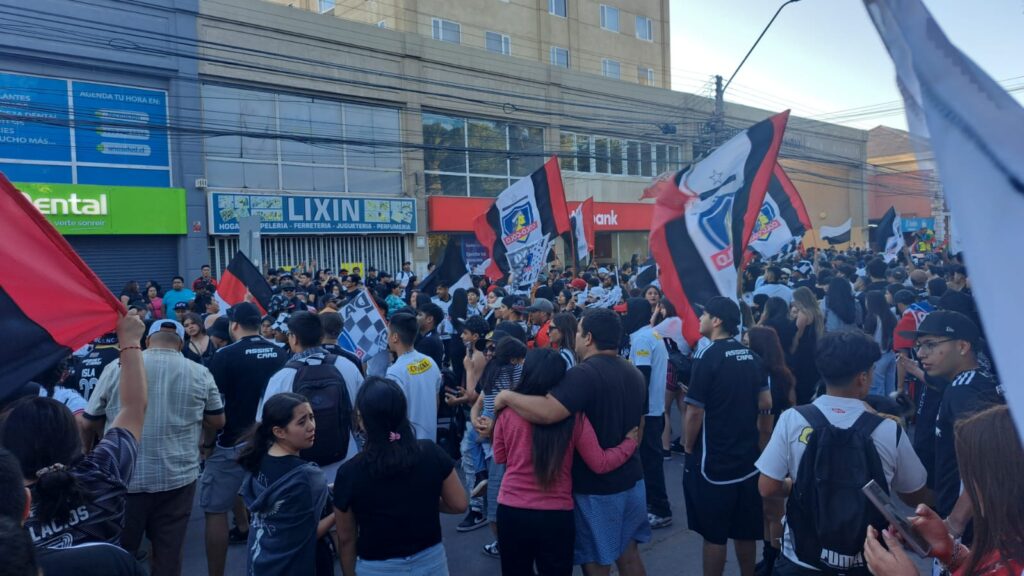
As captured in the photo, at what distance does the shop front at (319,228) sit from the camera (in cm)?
2044

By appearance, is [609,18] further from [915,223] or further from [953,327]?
[953,327]

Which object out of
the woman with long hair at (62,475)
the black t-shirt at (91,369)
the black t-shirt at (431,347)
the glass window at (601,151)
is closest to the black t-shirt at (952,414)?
the woman with long hair at (62,475)

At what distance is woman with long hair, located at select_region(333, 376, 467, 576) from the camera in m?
3.13

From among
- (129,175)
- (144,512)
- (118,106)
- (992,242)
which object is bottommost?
(144,512)

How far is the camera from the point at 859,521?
2.76m

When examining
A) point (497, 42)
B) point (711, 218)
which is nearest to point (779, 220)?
point (711, 218)

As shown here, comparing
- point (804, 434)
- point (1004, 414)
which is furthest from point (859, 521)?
point (1004, 414)

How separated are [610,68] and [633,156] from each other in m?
5.19

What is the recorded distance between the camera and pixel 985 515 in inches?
72.2

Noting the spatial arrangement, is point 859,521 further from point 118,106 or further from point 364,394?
point 118,106

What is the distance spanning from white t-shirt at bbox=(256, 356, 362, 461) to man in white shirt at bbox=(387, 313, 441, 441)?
32 centimetres

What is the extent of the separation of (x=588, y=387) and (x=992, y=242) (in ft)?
9.76

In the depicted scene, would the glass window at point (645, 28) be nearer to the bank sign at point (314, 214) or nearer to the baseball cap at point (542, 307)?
the bank sign at point (314, 214)

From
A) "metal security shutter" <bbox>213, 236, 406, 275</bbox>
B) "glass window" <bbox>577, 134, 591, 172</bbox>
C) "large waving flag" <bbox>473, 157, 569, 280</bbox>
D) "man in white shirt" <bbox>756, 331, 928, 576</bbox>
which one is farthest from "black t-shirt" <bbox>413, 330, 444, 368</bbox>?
"glass window" <bbox>577, 134, 591, 172</bbox>
